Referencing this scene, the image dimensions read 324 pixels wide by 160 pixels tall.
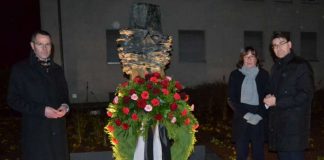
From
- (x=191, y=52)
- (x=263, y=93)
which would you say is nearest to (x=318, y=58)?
(x=191, y=52)

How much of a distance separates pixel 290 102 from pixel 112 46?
11.9 meters

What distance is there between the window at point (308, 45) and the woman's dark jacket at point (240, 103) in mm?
14102

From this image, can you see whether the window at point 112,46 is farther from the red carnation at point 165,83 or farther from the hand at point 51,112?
the hand at point 51,112

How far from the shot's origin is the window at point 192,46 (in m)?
16.1

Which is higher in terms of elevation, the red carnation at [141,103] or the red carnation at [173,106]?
the red carnation at [141,103]

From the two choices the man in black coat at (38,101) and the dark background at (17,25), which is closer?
the man in black coat at (38,101)

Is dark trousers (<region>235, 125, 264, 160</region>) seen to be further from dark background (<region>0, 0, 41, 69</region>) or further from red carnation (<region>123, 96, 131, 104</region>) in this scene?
dark background (<region>0, 0, 41, 69</region>)

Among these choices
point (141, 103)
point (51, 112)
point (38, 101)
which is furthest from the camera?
point (141, 103)

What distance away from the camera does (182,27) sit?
52.2 feet

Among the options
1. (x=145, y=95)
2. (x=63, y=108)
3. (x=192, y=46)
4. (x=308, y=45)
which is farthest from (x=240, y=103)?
(x=308, y=45)

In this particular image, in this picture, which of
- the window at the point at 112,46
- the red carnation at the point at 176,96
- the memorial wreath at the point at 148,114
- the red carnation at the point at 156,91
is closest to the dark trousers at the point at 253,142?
the memorial wreath at the point at 148,114

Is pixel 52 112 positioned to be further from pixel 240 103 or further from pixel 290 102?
pixel 240 103

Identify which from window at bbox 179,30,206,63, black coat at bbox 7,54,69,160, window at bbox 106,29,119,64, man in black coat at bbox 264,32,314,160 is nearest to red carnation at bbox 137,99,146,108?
black coat at bbox 7,54,69,160

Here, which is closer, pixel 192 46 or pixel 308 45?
pixel 192 46
